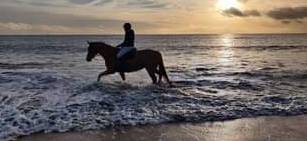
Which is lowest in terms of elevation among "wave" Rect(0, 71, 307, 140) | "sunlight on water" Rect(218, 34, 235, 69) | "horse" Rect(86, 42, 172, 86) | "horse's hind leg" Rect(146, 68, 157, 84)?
"sunlight on water" Rect(218, 34, 235, 69)

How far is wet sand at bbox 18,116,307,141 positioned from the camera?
8695 mm

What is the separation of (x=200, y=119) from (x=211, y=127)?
2.78 ft

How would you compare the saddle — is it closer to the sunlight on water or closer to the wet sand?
the wet sand

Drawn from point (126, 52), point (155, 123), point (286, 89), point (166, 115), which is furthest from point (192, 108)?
point (286, 89)

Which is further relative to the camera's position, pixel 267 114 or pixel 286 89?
pixel 286 89

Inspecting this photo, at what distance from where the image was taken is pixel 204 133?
30.2ft

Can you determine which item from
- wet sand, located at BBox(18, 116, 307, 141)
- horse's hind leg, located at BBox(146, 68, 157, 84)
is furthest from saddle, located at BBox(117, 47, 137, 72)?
wet sand, located at BBox(18, 116, 307, 141)

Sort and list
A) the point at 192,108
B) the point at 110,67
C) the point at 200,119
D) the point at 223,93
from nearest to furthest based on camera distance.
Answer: the point at 200,119 → the point at 192,108 → the point at 223,93 → the point at 110,67

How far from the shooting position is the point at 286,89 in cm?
1584

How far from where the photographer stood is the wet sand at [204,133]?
28.5 feet

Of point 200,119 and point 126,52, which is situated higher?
point 126,52

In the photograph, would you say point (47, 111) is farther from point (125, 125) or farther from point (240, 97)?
point (240, 97)

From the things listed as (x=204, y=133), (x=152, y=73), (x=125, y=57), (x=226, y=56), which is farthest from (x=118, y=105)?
(x=226, y=56)

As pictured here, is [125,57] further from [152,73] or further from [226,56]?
[226,56]
